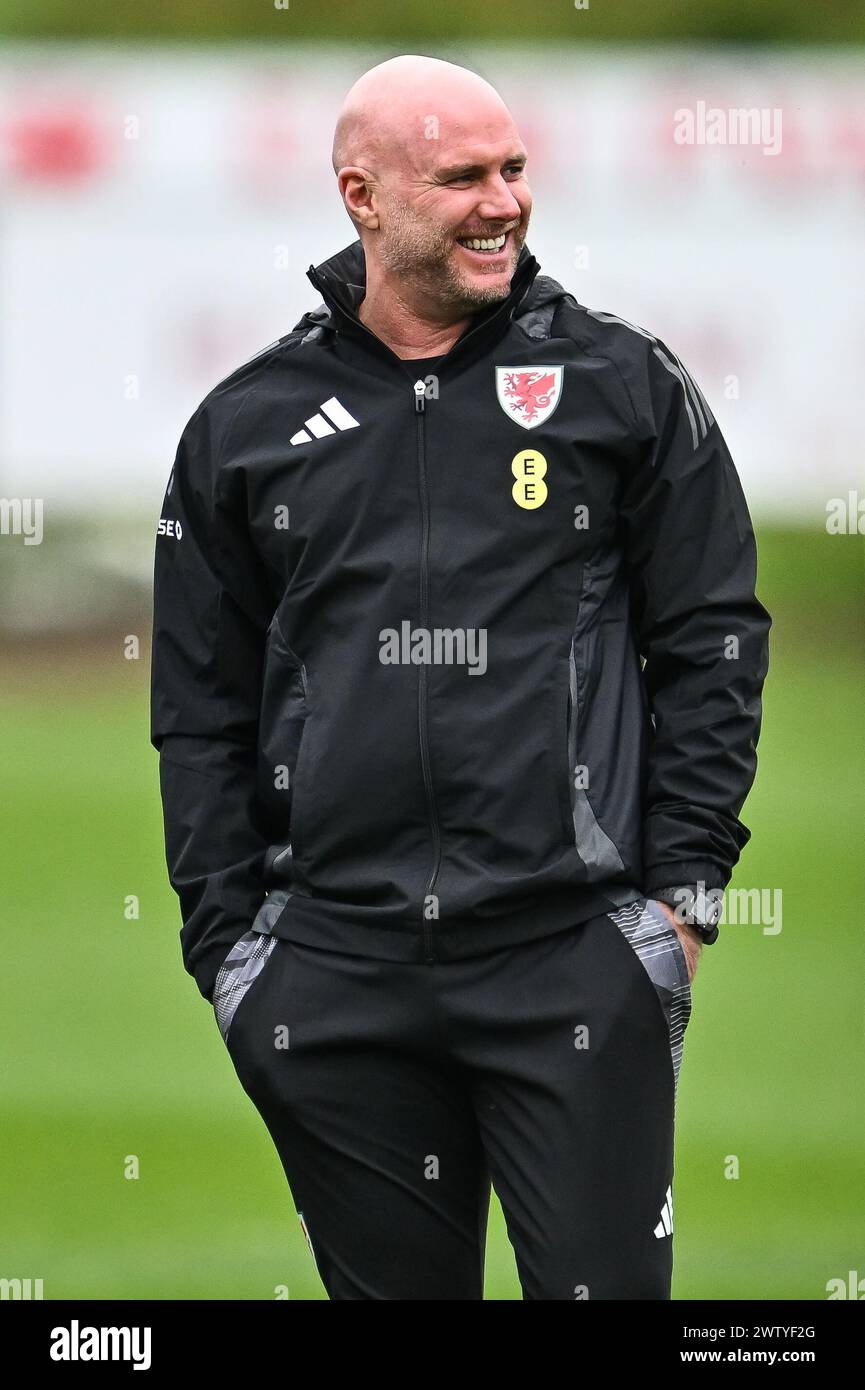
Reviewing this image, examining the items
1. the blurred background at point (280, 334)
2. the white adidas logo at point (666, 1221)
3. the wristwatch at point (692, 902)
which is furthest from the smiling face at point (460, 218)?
the blurred background at point (280, 334)

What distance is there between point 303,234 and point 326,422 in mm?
7172

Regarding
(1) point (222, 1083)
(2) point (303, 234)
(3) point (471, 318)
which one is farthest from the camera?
(2) point (303, 234)

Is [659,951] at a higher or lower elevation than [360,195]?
lower

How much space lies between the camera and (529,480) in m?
1.65

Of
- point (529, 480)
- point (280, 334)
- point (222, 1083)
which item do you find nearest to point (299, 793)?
point (529, 480)

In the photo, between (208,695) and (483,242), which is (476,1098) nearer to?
(208,695)

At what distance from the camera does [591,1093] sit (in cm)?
162

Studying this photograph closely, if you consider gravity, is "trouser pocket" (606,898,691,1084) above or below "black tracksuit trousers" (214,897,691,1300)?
above

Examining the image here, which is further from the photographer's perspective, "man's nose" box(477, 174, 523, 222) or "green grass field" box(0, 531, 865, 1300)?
"green grass field" box(0, 531, 865, 1300)

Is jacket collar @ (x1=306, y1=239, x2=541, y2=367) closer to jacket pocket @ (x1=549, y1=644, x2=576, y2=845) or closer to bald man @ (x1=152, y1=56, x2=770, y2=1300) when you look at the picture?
bald man @ (x1=152, y1=56, x2=770, y2=1300)

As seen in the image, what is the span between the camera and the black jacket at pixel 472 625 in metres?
1.62

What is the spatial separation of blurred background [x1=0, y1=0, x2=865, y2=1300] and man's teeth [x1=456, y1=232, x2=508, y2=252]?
2.66m

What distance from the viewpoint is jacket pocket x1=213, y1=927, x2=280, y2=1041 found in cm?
171

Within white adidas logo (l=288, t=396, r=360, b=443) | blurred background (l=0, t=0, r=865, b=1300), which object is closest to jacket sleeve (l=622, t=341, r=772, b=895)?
white adidas logo (l=288, t=396, r=360, b=443)
